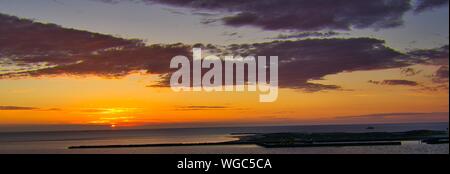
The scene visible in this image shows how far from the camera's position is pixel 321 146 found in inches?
3027
